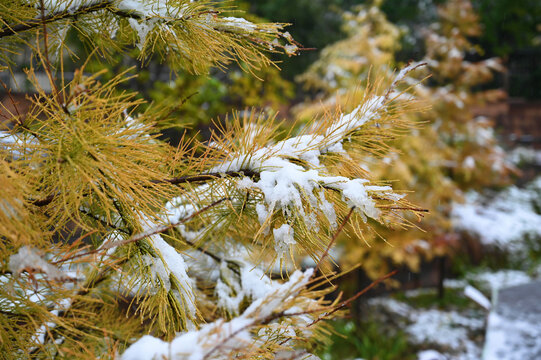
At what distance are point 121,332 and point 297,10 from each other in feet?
31.7

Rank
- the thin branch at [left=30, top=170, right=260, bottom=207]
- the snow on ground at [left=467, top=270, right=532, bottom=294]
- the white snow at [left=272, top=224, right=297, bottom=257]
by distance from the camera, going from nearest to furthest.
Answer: the white snow at [left=272, top=224, right=297, bottom=257] < the thin branch at [left=30, top=170, right=260, bottom=207] < the snow on ground at [left=467, top=270, right=532, bottom=294]

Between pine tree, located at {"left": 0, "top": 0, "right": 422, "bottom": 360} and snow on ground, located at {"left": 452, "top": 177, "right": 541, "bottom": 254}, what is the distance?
5.87 metres

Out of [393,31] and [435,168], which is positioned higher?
[393,31]

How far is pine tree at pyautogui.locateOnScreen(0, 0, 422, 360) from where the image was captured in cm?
86

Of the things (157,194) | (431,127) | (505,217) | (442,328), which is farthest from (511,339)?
(505,217)

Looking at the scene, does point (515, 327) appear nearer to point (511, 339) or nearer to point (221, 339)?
point (511, 339)

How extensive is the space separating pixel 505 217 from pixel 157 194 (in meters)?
8.77

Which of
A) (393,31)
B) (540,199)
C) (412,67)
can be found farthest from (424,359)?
(540,199)

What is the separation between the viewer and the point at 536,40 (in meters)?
11.2

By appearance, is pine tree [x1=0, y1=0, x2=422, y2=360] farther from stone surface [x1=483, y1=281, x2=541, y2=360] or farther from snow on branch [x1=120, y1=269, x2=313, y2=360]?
stone surface [x1=483, y1=281, x2=541, y2=360]

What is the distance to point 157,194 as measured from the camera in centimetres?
115

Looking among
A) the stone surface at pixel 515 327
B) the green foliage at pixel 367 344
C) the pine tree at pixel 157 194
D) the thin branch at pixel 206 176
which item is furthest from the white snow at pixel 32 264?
the stone surface at pixel 515 327

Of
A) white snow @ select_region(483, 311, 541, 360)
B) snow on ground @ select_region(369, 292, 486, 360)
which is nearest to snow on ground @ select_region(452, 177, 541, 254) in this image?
snow on ground @ select_region(369, 292, 486, 360)

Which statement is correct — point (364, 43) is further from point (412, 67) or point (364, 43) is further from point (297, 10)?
point (297, 10)
